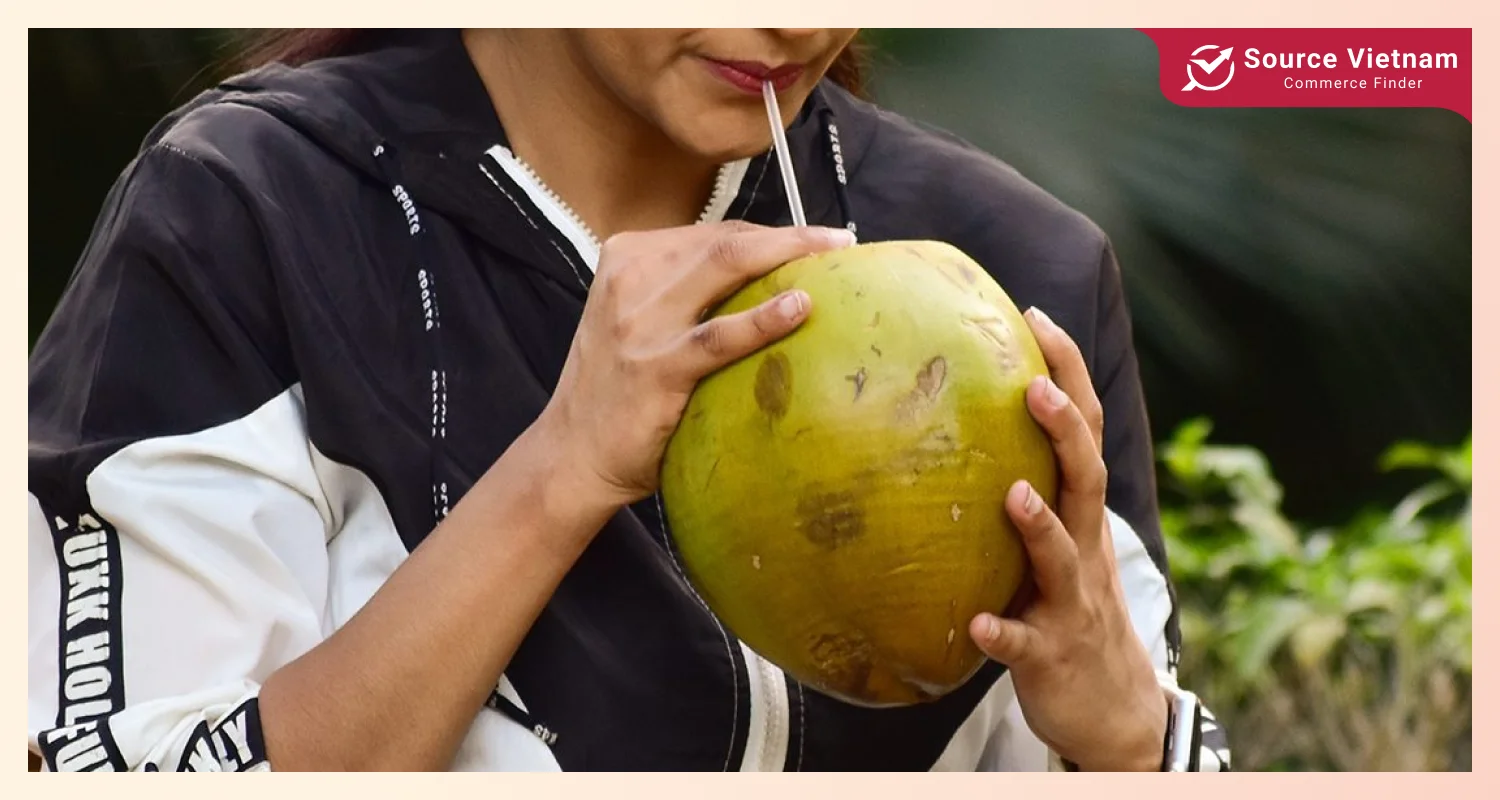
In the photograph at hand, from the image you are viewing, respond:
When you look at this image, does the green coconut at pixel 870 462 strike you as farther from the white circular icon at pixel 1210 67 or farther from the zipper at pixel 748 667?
the white circular icon at pixel 1210 67

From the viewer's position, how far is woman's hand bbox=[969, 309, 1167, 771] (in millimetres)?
1194

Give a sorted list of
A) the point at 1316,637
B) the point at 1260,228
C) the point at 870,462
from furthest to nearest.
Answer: the point at 1316,637, the point at 1260,228, the point at 870,462

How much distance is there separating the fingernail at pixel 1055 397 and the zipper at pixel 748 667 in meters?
0.39

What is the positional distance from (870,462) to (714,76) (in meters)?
0.37

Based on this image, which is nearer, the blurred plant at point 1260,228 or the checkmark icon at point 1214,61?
the checkmark icon at point 1214,61

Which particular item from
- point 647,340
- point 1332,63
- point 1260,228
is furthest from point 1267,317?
point 647,340

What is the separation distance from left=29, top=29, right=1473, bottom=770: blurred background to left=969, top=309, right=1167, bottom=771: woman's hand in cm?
65

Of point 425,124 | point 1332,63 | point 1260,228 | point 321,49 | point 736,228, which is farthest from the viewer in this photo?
point 1260,228

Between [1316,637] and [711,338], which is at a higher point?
[711,338]

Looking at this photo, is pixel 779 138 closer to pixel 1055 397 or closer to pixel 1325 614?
pixel 1055 397

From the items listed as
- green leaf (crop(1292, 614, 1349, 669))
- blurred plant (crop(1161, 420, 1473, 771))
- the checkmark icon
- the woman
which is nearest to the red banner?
the checkmark icon

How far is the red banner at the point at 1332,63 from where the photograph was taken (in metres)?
1.70

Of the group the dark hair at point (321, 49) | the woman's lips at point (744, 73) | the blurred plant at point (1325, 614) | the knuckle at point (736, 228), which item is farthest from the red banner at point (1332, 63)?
the blurred plant at point (1325, 614)

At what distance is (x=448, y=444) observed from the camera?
4.64 ft
